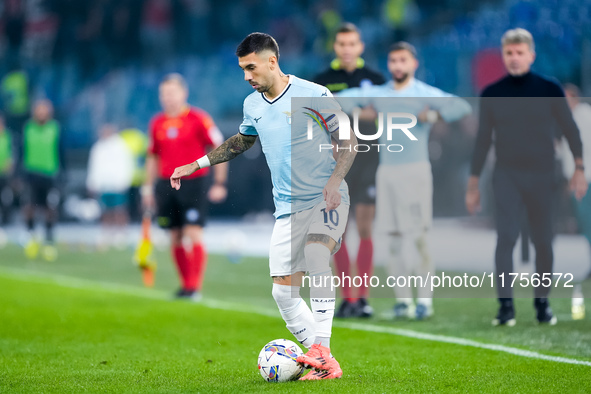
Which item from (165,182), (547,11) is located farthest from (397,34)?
(165,182)

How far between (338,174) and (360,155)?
3.22 m

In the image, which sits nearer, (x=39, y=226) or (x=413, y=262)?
(x=413, y=262)

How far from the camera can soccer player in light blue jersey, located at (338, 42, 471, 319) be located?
7.56m

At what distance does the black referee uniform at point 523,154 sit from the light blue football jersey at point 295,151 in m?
2.63

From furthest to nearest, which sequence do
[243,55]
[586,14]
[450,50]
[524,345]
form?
[450,50], [586,14], [524,345], [243,55]

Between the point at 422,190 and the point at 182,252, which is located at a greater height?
the point at 422,190

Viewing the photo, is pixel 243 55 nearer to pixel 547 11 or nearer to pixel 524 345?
pixel 524 345

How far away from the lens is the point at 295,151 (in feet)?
16.3

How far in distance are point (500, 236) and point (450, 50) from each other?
15.4 meters

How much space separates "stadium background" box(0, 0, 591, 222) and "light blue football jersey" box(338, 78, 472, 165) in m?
12.3

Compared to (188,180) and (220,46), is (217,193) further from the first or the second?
(220,46)

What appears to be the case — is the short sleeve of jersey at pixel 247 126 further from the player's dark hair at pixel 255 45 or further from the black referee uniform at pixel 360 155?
the black referee uniform at pixel 360 155

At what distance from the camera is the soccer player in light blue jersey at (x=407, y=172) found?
7.56m

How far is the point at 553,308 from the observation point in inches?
324
